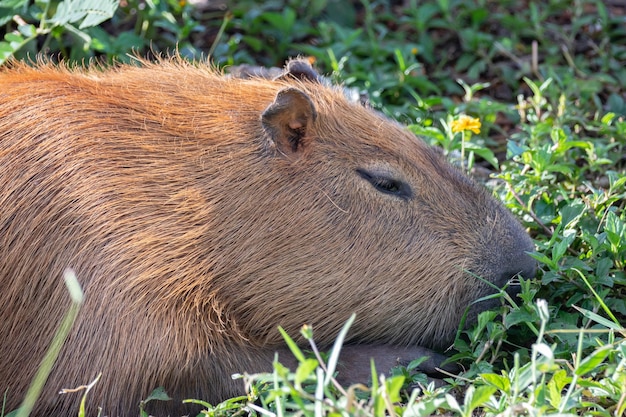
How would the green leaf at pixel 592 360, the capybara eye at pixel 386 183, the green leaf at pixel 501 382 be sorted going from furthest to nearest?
the capybara eye at pixel 386 183, the green leaf at pixel 501 382, the green leaf at pixel 592 360

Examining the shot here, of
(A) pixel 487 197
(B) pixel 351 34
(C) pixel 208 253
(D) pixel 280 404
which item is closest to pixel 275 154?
(C) pixel 208 253

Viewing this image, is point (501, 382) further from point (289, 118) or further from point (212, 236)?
point (289, 118)

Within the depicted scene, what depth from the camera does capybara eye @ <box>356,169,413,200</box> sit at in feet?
13.7

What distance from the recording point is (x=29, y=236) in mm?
3881

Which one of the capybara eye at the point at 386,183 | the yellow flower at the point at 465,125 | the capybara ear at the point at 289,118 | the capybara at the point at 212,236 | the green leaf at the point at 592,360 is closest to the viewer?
the green leaf at the point at 592,360

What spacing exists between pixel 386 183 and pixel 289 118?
0.54 metres

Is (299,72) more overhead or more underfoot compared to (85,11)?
more underfoot

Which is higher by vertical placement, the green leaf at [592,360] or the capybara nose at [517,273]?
the green leaf at [592,360]

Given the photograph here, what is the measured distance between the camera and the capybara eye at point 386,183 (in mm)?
4188

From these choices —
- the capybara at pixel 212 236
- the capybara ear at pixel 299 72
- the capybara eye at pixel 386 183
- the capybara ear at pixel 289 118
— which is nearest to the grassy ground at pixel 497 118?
the capybara at pixel 212 236

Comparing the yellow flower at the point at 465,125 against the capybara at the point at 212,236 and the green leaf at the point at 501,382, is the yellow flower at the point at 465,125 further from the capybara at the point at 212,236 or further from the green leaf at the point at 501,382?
the green leaf at the point at 501,382

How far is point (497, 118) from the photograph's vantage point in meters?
6.64

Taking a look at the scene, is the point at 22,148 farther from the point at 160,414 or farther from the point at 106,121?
the point at 160,414

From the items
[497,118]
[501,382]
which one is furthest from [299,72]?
[497,118]
